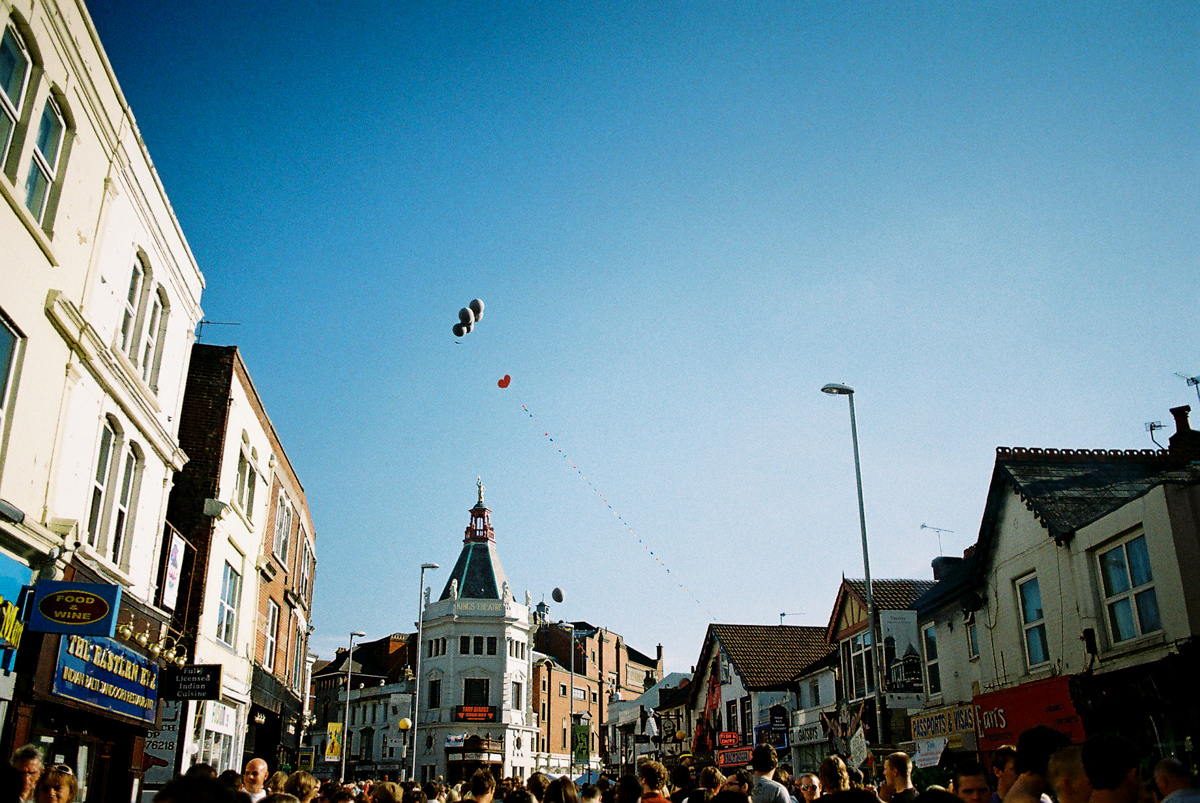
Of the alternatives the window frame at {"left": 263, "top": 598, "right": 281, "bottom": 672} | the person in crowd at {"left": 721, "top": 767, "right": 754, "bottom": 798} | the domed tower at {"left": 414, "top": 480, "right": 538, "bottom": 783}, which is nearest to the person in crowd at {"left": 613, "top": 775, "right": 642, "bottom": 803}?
the person in crowd at {"left": 721, "top": 767, "right": 754, "bottom": 798}

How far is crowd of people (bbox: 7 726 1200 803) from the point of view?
16.6 feet

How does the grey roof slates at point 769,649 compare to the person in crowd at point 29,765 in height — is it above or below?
above

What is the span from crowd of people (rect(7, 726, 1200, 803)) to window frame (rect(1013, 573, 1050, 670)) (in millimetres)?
9722

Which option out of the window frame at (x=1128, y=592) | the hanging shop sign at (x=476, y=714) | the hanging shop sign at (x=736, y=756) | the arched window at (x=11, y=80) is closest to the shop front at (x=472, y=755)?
the hanging shop sign at (x=476, y=714)

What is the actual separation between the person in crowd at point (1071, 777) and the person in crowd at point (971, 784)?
1.40 metres

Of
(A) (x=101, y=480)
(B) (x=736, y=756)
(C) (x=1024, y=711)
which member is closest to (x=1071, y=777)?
(A) (x=101, y=480)

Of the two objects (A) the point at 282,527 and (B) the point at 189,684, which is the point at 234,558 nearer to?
(B) the point at 189,684

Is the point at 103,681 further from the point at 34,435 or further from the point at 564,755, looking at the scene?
the point at 564,755

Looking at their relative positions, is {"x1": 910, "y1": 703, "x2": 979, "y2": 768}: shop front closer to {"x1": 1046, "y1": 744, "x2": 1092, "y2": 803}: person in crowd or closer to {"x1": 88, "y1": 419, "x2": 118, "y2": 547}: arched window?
{"x1": 1046, "y1": 744, "x2": 1092, "y2": 803}: person in crowd

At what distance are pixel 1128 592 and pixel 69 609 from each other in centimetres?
1609

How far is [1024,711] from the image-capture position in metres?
17.5

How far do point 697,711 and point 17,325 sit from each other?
153 feet

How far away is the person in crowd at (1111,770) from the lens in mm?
5051

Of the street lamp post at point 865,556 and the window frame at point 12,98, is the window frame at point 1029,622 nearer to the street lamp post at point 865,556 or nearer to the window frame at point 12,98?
the street lamp post at point 865,556
